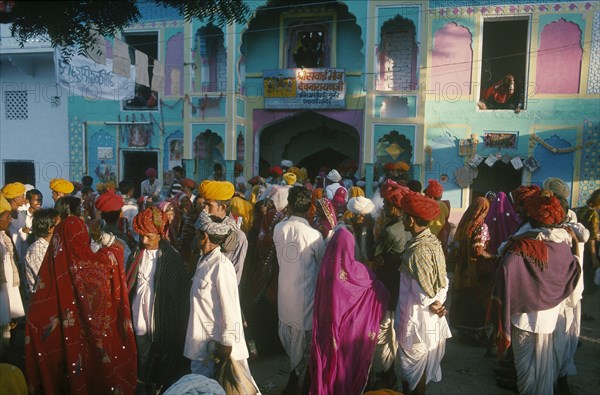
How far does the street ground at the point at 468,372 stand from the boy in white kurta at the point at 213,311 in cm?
113

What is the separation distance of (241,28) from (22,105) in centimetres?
751

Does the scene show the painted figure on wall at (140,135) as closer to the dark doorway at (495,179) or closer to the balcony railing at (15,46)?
the balcony railing at (15,46)

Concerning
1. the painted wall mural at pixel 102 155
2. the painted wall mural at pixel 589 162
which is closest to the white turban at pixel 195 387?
the painted wall mural at pixel 589 162

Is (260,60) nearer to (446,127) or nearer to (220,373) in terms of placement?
(446,127)

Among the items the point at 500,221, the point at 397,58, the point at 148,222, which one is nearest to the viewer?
the point at 148,222

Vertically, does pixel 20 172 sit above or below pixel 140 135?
below

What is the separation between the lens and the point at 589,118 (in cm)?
1066

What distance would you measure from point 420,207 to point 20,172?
14466mm

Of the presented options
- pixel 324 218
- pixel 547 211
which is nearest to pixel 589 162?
pixel 547 211

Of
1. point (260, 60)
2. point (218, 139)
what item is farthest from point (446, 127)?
point (218, 139)

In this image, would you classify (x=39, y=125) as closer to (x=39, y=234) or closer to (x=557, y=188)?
(x=39, y=234)

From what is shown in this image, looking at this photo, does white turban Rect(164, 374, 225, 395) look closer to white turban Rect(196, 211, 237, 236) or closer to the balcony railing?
white turban Rect(196, 211, 237, 236)

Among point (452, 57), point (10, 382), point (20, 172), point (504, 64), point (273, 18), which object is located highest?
point (273, 18)

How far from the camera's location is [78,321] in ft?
11.0
